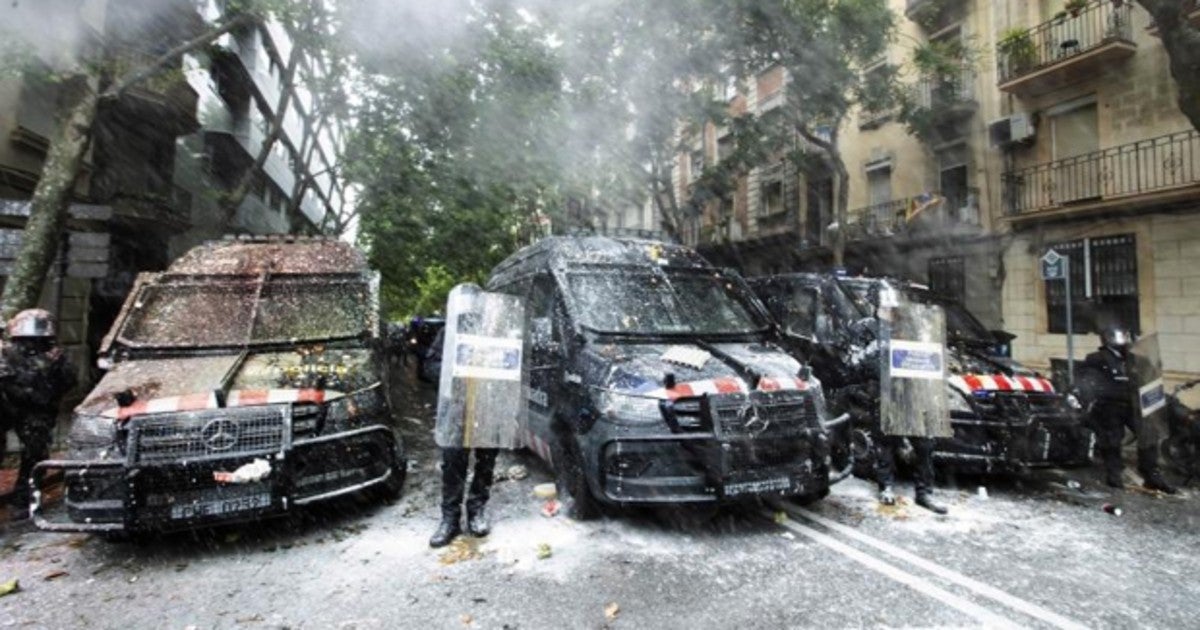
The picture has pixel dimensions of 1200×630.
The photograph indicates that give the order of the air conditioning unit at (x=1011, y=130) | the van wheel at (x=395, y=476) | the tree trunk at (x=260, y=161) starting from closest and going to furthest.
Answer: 1. the van wheel at (x=395, y=476)
2. the tree trunk at (x=260, y=161)
3. the air conditioning unit at (x=1011, y=130)

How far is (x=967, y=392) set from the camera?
5.68 m

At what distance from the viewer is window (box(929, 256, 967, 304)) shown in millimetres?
14828

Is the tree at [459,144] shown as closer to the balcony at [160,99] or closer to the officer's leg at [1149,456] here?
the balcony at [160,99]

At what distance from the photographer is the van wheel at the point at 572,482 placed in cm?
470

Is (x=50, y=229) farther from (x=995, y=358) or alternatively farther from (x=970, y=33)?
(x=970, y=33)

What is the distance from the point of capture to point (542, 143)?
43.8 feet

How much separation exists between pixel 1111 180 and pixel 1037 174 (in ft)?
4.78

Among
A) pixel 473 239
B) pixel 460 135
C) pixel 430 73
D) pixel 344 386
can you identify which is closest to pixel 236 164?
pixel 473 239

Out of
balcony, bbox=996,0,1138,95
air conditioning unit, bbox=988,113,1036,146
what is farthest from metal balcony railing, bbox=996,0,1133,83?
air conditioning unit, bbox=988,113,1036,146

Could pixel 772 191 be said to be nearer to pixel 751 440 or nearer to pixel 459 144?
pixel 459 144

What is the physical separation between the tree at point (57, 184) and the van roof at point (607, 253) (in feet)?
16.1

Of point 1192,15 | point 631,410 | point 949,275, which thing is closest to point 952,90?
point 949,275

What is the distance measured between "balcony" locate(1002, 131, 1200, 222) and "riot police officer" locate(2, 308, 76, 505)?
1451cm

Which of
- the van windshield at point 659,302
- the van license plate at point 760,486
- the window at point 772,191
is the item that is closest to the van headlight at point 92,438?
the van windshield at point 659,302
